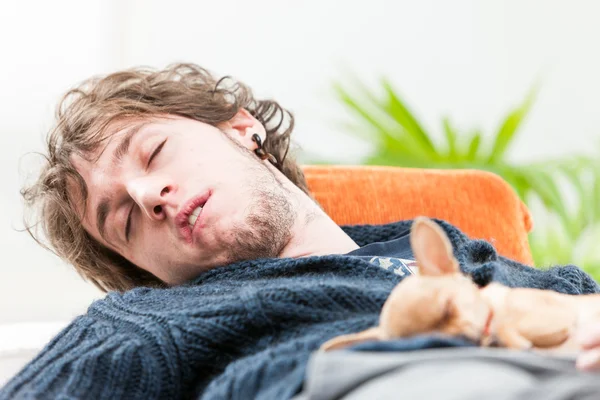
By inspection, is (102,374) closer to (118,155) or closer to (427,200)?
(118,155)

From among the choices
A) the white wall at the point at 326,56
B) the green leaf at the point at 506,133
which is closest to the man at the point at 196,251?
the white wall at the point at 326,56

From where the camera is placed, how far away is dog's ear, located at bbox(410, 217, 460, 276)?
62cm

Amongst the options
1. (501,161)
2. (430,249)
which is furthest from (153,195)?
(501,161)

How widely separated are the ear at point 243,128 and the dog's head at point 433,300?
0.78m

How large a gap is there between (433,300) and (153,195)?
2.11ft

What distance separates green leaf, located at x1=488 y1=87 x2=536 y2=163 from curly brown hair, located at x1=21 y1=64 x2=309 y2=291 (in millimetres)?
898

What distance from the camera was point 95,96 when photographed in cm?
139

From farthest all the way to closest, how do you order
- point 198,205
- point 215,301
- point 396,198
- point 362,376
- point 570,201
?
point 570,201, point 396,198, point 198,205, point 215,301, point 362,376

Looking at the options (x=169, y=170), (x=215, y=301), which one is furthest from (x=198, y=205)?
(x=215, y=301)

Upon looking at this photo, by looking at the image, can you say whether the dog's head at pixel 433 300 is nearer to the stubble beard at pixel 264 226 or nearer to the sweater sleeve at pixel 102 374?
the sweater sleeve at pixel 102 374

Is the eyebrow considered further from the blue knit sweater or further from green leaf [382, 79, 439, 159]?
green leaf [382, 79, 439, 159]

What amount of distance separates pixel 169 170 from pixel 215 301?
33cm

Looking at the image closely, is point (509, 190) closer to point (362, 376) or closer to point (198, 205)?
point (198, 205)

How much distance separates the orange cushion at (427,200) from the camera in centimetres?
148
